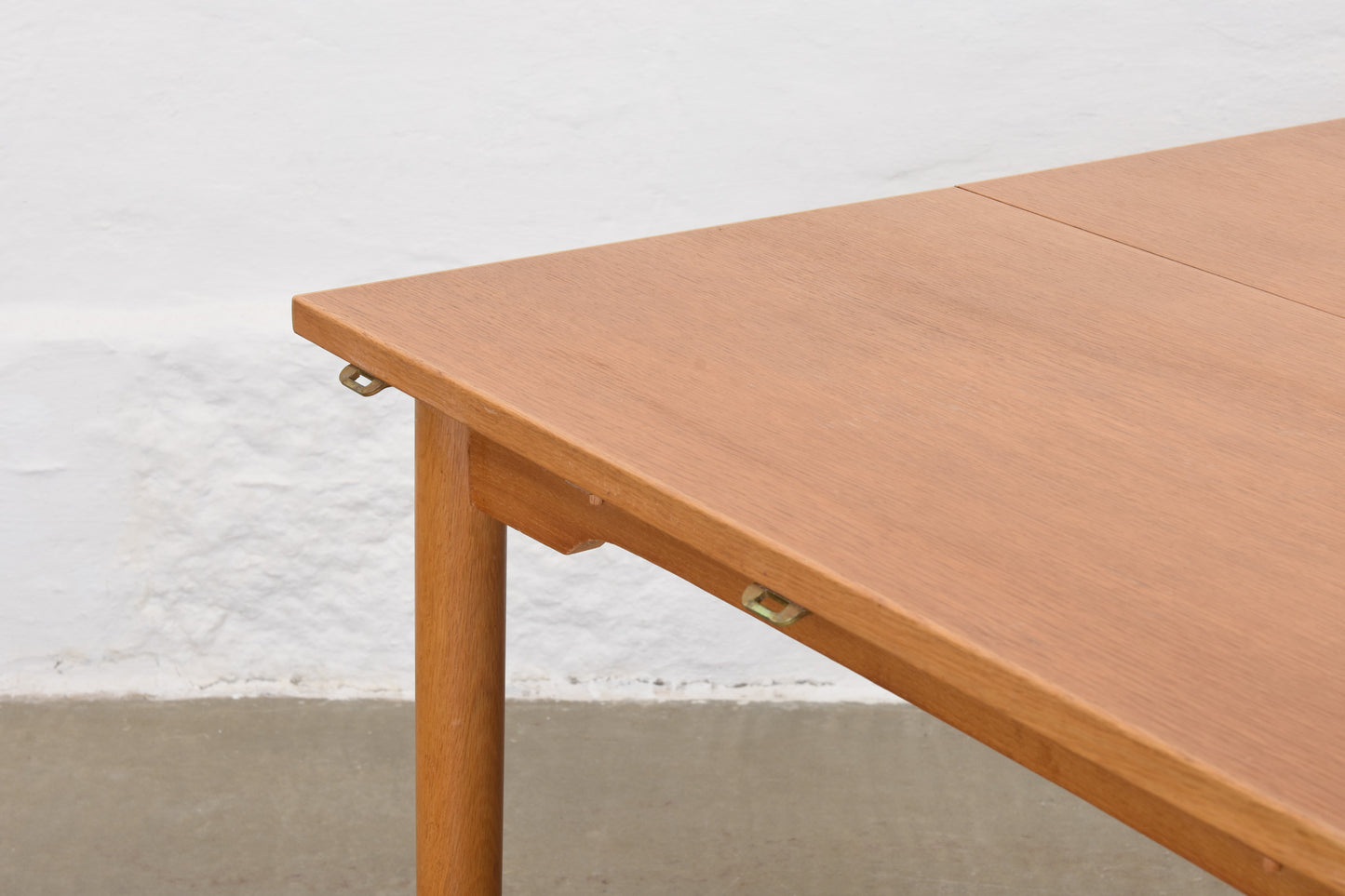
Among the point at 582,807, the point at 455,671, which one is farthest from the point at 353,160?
the point at 455,671

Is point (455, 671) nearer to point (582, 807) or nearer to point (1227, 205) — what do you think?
point (1227, 205)

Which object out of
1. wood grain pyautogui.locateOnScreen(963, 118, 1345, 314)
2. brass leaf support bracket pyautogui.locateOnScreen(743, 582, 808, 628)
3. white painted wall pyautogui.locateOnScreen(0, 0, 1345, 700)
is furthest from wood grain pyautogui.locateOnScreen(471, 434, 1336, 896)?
white painted wall pyautogui.locateOnScreen(0, 0, 1345, 700)

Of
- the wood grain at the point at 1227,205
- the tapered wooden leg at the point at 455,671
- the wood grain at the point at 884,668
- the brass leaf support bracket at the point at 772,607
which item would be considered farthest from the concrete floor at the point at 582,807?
the brass leaf support bracket at the point at 772,607

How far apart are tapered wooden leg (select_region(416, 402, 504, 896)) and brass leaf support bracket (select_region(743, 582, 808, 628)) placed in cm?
29

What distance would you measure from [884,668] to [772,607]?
0.07 metres

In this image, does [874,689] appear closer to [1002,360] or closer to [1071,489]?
[1002,360]

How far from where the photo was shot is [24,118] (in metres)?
2.03

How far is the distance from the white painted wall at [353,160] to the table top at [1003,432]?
0.87 metres

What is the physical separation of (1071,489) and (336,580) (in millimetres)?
1641

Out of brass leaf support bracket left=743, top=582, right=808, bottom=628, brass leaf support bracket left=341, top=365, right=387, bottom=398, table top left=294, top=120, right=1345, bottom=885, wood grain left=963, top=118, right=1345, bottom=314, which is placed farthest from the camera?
wood grain left=963, top=118, right=1345, bottom=314

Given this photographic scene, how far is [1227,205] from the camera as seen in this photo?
4.27 feet

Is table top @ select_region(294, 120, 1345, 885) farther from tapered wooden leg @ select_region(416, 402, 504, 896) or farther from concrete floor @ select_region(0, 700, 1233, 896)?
concrete floor @ select_region(0, 700, 1233, 896)

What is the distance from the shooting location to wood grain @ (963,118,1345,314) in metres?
1.14

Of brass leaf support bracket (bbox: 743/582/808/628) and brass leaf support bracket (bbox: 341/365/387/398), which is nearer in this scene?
brass leaf support bracket (bbox: 743/582/808/628)
